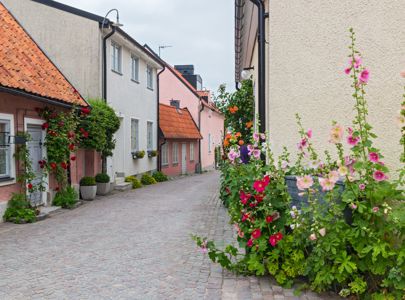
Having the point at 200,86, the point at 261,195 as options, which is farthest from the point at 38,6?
the point at 200,86

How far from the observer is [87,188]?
42.8 ft

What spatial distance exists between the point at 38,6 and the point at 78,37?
170 cm

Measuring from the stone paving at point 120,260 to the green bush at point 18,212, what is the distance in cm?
25

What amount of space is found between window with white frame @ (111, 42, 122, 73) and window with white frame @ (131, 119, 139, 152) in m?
2.91

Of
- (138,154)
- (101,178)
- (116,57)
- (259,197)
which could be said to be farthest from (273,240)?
(138,154)

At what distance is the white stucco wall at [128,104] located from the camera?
15.9m

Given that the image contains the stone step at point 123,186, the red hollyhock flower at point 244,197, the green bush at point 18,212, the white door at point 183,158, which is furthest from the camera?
the white door at point 183,158

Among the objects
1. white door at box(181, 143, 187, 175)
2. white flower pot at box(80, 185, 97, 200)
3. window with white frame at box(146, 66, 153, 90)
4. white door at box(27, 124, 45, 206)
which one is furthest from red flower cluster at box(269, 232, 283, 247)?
white door at box(181, 143, 187, 175)

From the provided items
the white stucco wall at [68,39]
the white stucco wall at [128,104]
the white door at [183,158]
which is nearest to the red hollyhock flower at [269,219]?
the white stucco wall at [68,39]

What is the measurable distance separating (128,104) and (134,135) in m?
1.77

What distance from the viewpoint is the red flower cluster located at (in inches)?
181

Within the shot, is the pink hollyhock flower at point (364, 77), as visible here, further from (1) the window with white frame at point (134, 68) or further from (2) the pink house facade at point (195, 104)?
(2) the pink house facade at point (195, 104)

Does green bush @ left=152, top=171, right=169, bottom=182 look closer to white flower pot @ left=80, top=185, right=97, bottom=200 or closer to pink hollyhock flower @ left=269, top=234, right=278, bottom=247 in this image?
white flower pot @ left=80, top=185, right=97, bottom=200

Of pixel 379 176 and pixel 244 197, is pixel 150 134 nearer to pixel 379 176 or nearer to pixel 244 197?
pixel 244 197
